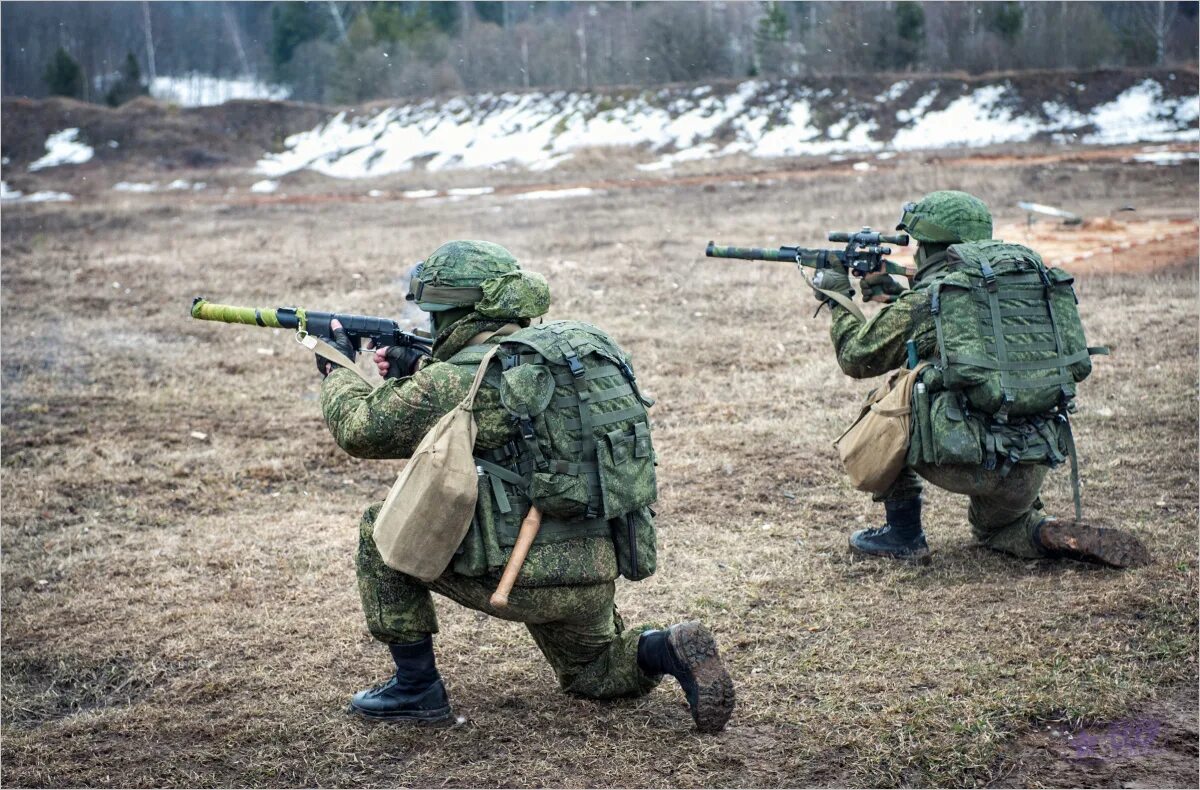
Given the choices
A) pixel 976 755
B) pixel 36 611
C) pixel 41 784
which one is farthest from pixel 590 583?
A: pixel 36 611

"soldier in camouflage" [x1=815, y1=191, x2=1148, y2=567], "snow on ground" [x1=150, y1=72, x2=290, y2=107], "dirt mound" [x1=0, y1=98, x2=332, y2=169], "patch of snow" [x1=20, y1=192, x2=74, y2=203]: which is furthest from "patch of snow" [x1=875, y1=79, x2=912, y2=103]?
"snow on ground" [x1=150, y1=72, x2=290, y2=107]

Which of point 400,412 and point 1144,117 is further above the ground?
point 1144,117

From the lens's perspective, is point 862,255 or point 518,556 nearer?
point 518,556

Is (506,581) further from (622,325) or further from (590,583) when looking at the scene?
(622,325)

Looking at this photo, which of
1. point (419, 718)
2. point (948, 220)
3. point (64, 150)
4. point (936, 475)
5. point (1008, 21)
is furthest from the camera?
point (64, 150)

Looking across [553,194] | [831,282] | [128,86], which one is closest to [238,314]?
[831,282]

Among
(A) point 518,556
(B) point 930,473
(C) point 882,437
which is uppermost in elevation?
(A) point 518,556

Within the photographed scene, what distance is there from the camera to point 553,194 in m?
24.5

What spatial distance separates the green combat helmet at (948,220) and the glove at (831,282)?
0.43 metres

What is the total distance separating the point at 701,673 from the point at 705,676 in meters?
0.02

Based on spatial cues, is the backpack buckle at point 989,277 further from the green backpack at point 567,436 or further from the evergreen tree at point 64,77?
the evergreen tree at point 64,77

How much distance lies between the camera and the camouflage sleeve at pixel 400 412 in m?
3.69

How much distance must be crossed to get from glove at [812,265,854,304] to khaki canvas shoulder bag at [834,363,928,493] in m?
0.57

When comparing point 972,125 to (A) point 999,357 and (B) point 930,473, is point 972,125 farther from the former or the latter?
(A) point 999,357
